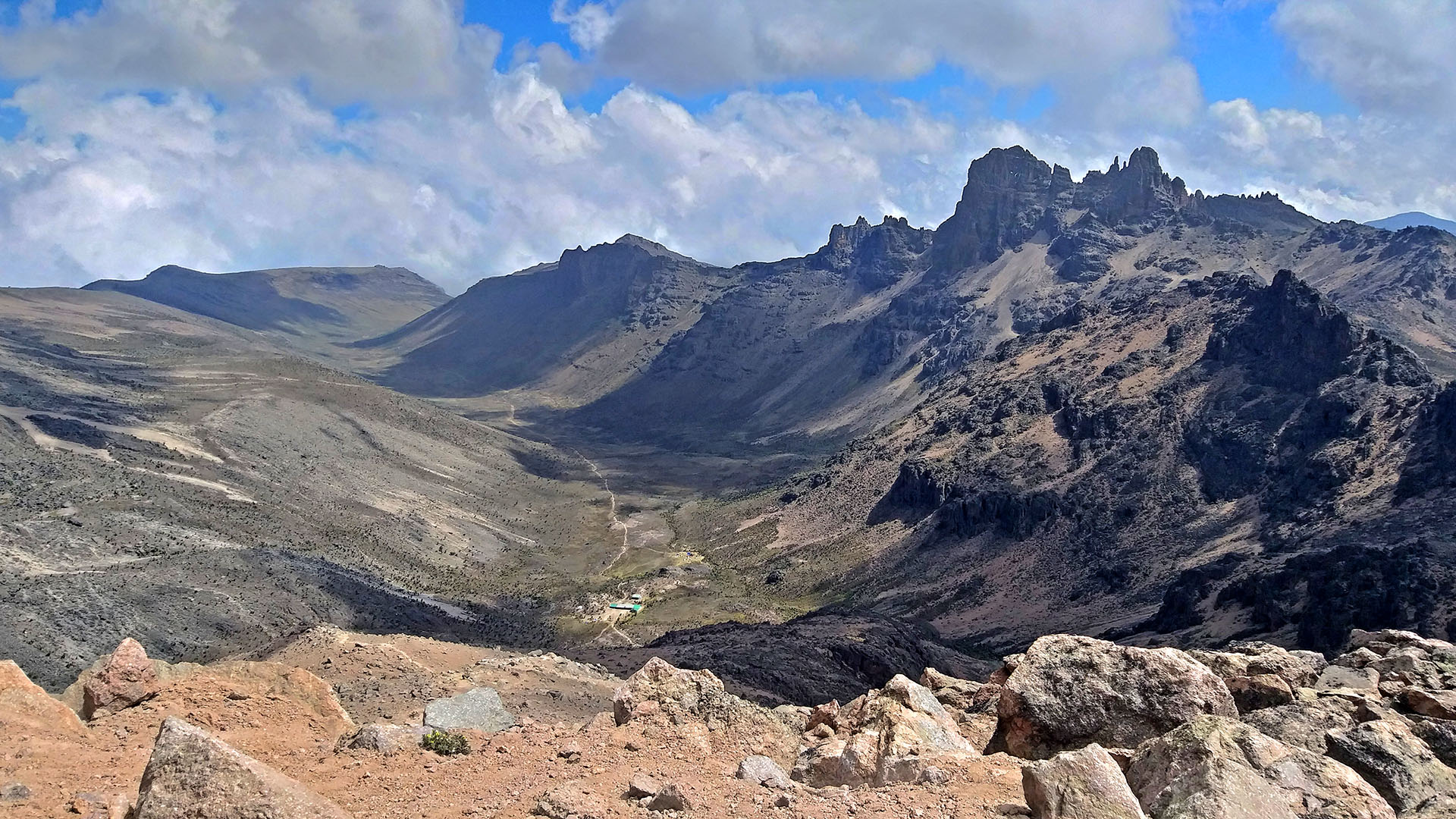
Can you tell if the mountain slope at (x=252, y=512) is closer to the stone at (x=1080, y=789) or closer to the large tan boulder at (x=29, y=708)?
the large tan boulder at (x=29, y=708)

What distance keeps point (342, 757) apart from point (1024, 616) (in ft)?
225

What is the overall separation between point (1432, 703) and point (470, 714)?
15535 millimetres

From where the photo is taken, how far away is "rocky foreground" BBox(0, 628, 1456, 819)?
1100 centimetres

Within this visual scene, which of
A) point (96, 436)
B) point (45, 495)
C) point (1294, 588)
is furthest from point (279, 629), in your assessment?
point (1294, 588)

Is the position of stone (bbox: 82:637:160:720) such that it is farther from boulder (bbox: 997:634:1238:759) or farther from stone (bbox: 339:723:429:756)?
boulder (bbox: 997:634:1238:759)

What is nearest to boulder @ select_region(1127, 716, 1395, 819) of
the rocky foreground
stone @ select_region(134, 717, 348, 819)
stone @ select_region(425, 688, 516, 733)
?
the rocky foreground

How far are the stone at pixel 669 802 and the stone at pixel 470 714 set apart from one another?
5.39 meters

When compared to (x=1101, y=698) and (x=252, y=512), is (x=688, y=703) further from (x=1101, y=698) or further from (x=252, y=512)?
(x=252, y=512)

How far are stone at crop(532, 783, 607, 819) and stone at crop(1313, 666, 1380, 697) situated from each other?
39.7 feet

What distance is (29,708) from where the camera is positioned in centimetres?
1558

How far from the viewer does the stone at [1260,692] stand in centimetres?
1641

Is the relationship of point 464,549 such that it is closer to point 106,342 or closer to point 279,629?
point 279,629

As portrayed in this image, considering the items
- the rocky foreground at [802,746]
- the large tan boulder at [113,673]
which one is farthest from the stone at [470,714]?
the large tan boulder at [113,673]

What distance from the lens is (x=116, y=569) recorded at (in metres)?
58.5
